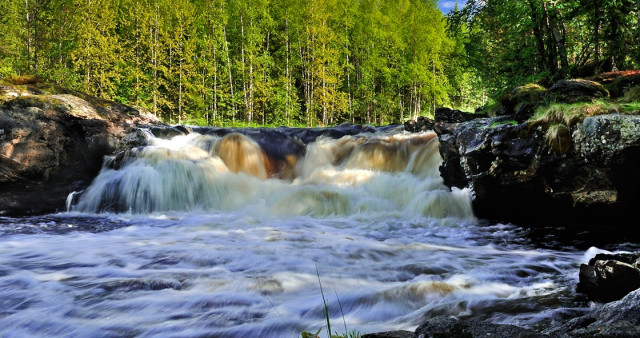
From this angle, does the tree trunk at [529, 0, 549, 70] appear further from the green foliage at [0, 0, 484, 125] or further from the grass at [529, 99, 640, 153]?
the green foliage at [0, 0, 484, 125]

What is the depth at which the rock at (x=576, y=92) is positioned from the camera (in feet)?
20.7

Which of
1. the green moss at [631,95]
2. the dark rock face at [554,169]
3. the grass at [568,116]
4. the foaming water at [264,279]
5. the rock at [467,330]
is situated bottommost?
the foaming water at [264,279]

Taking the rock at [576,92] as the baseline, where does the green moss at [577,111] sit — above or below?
below

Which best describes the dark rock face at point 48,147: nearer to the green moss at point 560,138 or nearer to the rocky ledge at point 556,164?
the rocky ledge at point 556,164

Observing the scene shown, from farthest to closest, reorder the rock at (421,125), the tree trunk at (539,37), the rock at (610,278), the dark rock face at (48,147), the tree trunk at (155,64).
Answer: the tree trunk at (155,64) → the rock at (421,125) → the tree trunk at (539,37) → the dark rock face at (48,147) → the rock at (610,278)

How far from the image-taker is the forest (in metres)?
18.8

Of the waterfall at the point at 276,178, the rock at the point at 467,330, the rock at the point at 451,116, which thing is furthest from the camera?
the rock at the point at 451,116

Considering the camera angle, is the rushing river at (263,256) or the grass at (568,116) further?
the grass at (568,116)

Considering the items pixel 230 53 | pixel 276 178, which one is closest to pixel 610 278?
pixel 276 178

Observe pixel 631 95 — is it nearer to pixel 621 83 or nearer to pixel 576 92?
pixel 576 92

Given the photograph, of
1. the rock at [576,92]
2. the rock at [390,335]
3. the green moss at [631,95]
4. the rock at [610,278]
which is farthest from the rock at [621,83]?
the rock at [390,335]

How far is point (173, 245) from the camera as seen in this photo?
210 inches

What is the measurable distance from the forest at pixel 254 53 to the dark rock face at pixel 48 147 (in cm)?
906

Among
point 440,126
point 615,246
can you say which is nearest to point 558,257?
point 615,246
